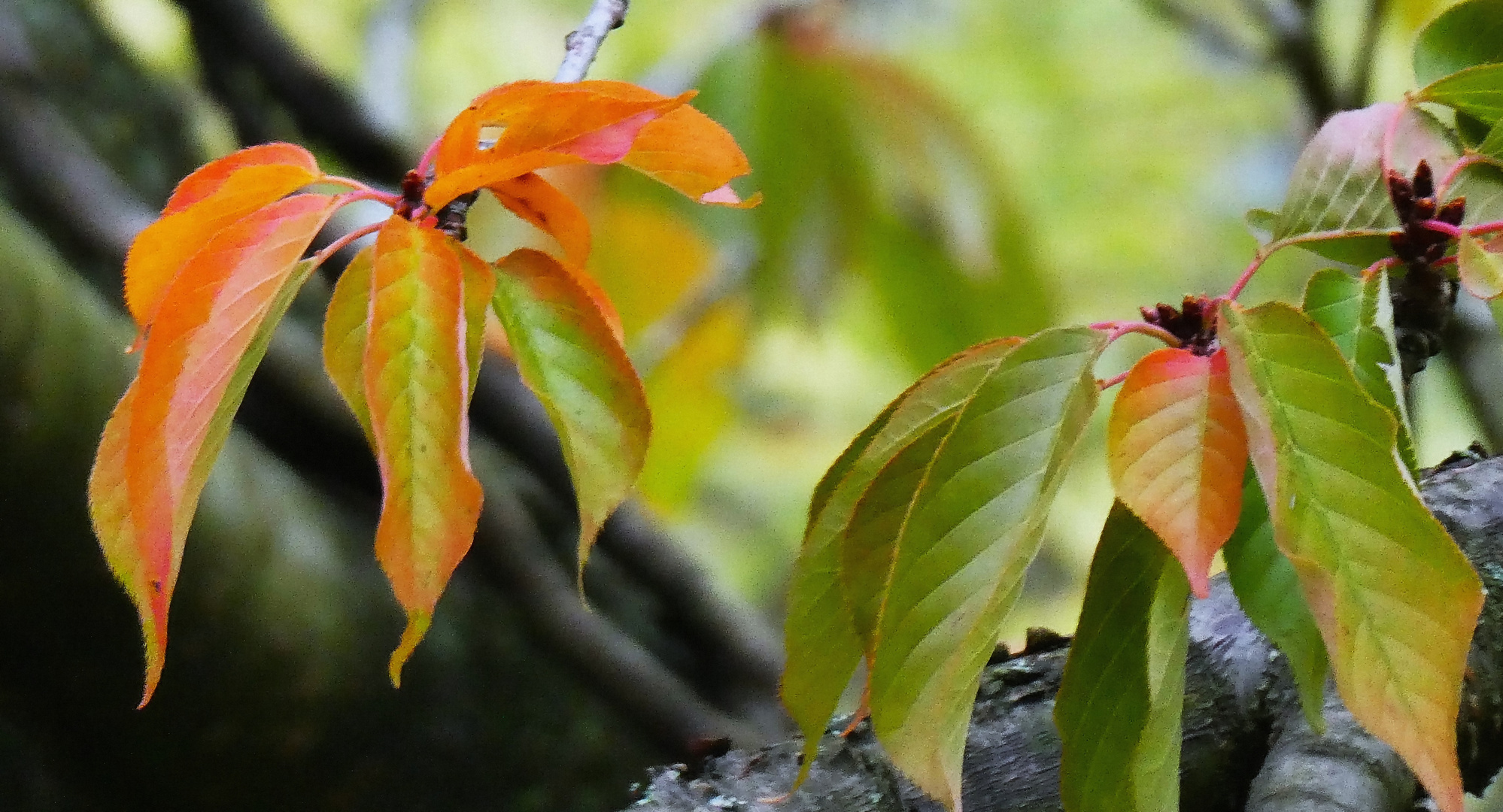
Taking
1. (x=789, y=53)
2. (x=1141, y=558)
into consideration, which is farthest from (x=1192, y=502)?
(x=789, y=53)

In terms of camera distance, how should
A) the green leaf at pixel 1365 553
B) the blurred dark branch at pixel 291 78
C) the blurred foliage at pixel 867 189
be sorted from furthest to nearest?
1. the blurred foliage at pixel 867 189
2. the blurred dark branch at pixel 291 78
3. the green leaf at pixel 1365 553

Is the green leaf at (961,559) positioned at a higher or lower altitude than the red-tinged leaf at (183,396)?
lower

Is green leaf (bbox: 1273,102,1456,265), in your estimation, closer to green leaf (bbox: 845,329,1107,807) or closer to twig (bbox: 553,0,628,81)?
green leaf (bbox: 845,329,1107,807)

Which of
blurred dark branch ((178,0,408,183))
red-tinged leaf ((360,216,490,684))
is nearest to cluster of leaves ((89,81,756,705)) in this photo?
red-tinged leaf ((360,216,490,684))

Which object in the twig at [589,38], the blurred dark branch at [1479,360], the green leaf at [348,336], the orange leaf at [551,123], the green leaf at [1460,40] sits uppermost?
the blurred dark branch at [1479,360]

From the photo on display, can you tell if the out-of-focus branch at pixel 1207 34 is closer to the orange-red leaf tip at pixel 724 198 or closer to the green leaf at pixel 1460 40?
the green leaf at pixel 1460 40

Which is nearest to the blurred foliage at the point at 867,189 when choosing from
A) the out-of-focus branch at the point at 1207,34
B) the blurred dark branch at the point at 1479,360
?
the out-of-focus branch at the point at 1207,34

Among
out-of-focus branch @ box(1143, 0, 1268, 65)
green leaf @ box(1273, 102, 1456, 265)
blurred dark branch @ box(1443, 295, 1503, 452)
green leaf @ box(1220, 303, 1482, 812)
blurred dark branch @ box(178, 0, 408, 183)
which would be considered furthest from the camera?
out-of-focus branch @ box(1143, 0, 1268, 65)
